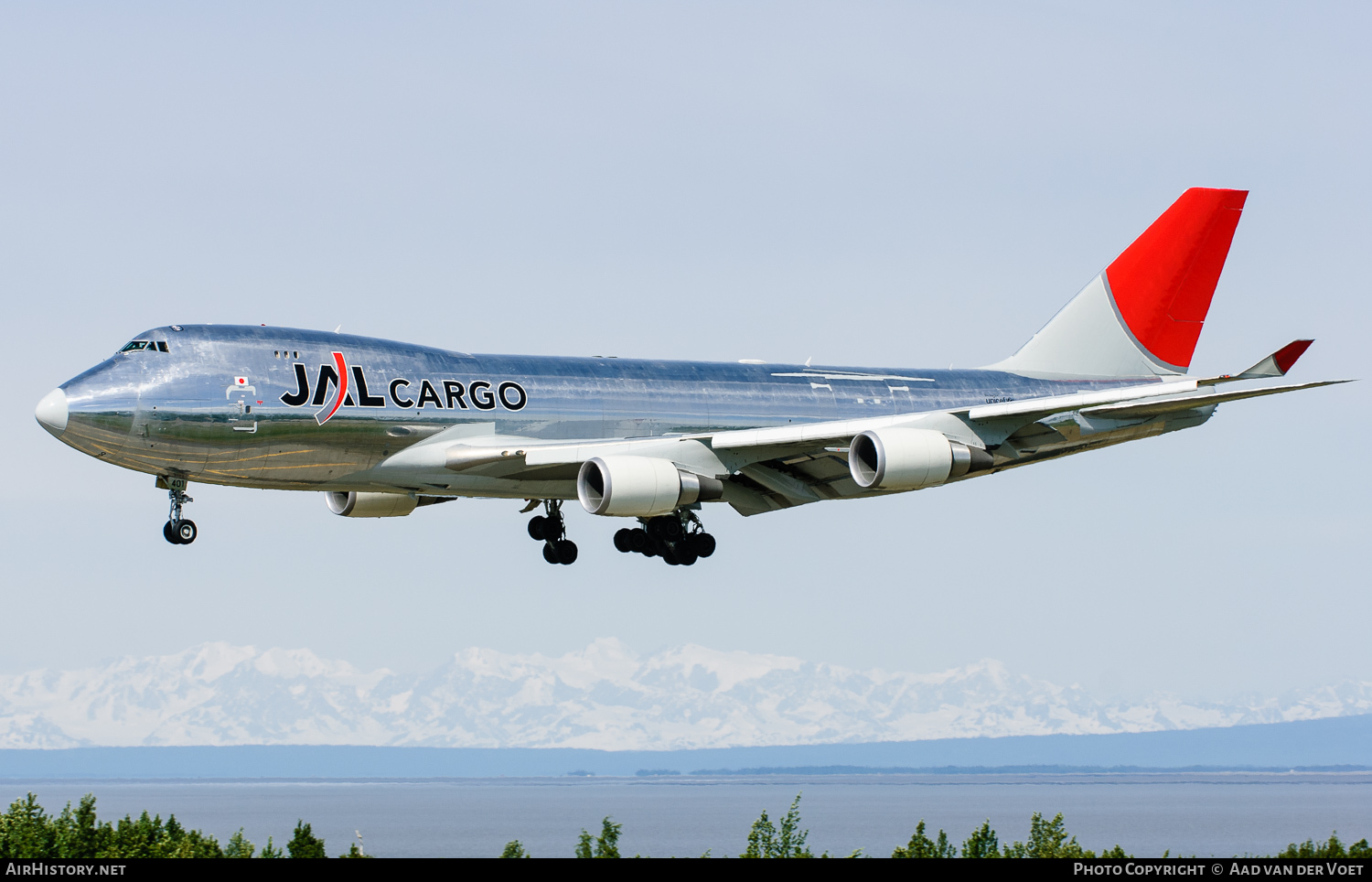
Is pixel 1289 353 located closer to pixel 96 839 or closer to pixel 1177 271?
pixel 1177 271

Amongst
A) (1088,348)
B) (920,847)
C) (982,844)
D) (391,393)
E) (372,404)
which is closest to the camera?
(372,404)

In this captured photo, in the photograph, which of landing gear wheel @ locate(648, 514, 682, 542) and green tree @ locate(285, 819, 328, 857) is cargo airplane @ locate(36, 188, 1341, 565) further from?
green tree @ locate(285, 819, 328, 857)

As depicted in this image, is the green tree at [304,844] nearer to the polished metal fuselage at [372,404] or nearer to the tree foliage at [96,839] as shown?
the tree foliage at [96,839]

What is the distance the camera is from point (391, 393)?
34.6 meters

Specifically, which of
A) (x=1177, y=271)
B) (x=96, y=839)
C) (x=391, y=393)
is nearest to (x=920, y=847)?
(x=1177, y=271)

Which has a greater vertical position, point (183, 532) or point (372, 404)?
point (372, 404)

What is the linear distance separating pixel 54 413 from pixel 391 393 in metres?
7.33

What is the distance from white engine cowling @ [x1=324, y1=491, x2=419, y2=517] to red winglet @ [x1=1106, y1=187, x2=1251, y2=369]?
23.0 m

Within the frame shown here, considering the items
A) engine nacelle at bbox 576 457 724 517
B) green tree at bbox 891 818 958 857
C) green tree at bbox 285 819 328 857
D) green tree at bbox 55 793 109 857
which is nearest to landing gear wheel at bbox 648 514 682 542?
engine nacelle at bbox 576 457 724 517

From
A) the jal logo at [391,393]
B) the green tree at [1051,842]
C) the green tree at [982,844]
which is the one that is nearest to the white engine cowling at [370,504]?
the jal logo at [391,393]

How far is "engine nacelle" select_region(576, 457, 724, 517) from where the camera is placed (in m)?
33.9

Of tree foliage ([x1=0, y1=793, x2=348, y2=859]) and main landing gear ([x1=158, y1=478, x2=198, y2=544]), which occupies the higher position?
main landing gear ([x1=158, y1=478, x2=198, y2=544])

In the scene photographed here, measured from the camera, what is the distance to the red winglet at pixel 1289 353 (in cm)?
3322
